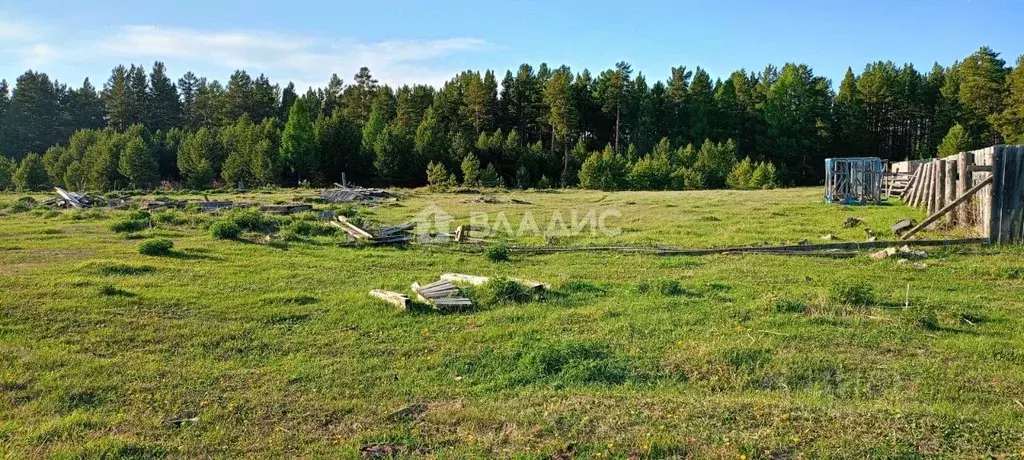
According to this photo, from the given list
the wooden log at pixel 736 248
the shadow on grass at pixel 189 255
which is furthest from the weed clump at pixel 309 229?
the wooden log at pixel 736 248

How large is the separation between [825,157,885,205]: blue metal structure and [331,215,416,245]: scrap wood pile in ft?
63.1

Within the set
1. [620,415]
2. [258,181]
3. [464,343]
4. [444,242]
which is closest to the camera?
[620,415]

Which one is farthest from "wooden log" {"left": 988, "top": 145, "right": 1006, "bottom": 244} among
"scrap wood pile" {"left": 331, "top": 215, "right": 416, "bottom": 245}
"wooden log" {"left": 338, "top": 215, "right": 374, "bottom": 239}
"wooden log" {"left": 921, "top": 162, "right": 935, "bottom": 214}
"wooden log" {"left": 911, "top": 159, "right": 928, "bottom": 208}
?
"wooden log" {"left": 338, "top": 215, "right": 374, "bottom": 239}

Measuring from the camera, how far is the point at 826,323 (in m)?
8.13

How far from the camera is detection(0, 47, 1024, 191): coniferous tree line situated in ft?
169

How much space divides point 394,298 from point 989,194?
511 inches

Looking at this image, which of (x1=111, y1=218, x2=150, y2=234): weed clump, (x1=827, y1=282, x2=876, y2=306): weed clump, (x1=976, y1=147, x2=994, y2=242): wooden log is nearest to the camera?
(x1=827, y1=282, x2=876, y2=306): weed clump

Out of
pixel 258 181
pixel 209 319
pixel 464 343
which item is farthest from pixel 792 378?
pixel 258 181

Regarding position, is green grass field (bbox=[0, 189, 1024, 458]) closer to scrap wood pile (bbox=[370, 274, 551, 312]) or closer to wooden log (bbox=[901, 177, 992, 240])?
scrap wood pile (bbox=[370, 274, 551, 312])

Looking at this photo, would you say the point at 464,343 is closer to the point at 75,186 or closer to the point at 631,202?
the point at 631,202

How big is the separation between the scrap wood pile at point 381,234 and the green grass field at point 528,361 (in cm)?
313

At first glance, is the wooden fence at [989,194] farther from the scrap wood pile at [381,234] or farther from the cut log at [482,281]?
the scrap wood pile at [381,234]

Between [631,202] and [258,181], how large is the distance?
104 feet

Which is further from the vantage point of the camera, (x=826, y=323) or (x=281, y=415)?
(x=826, y=323)
